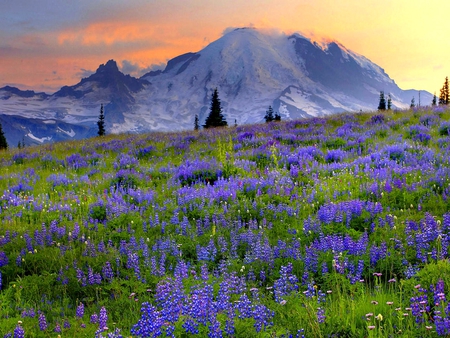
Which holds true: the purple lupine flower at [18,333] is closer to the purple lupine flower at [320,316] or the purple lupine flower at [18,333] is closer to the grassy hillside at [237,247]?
the grassy hillside at [237,247]

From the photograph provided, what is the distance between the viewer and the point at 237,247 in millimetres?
6500

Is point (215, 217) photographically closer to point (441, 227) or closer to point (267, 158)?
point (441, 227)

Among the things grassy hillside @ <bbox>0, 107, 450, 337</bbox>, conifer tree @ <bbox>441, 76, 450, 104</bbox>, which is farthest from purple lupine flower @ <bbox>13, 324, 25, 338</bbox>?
conifer tree @ <bbox>441, 76, 450, 104</bbox>

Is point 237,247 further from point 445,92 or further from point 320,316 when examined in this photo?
point 445,92

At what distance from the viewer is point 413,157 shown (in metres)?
10.7

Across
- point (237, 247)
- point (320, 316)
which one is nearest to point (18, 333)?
point (320, 316)

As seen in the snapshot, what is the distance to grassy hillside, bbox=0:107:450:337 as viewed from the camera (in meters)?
3.95

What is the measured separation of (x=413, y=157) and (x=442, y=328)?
8.18m

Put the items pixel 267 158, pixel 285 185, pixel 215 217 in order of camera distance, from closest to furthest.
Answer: pixel 215 217, pixel 285 185, pixel 267 158

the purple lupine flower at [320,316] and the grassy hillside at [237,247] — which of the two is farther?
the grassy hillside at [237,247]

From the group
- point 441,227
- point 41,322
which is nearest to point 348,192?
point 441,227

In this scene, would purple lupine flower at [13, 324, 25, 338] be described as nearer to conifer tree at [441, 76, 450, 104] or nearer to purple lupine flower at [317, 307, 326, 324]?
purple lupine flower at [317, 307, 326, 324]

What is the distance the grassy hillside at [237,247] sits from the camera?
3951 millimetres

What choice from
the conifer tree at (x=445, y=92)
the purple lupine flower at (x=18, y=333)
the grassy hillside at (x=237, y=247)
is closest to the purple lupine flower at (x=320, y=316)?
the grassy hillside at (x=237, y=247)
